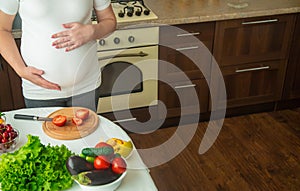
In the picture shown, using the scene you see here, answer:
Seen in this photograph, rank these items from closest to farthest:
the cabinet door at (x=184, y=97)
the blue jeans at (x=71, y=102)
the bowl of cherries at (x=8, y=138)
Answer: the bowl of cherries at (x=8, y=138) < the blue jeans at (x=71, y=102) < the cabinet door at (x=184, y=97)

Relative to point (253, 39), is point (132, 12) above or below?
above

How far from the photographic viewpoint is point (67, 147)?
142 cm

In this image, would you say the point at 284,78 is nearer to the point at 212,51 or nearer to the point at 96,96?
the point at 212,51

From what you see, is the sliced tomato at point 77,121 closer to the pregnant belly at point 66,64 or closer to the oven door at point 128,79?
the pregnant belly at point 66,64

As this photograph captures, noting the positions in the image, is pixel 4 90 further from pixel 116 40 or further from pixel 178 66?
pixel 178 66

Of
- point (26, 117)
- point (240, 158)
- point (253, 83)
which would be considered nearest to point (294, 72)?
point (253, 83)

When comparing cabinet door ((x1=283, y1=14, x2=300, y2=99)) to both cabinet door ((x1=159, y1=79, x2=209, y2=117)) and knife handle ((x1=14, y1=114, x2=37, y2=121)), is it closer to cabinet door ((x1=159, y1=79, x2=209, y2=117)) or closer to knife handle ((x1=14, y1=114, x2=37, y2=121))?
cabinet door ((x1=159, y1=79, x2=209, y2=117))

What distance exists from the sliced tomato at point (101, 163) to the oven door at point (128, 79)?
1296mm

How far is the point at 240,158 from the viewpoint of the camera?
2.63 metres

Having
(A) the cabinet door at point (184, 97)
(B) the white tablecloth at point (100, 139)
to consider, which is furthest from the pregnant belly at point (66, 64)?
(A) the cabinet door at point (184, 97)

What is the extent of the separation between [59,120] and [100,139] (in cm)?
17

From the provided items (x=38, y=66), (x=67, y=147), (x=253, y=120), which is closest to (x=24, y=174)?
(x=67, y=147)

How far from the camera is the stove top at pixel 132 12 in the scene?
2453mm

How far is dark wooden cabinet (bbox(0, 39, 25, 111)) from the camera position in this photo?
236 cm
